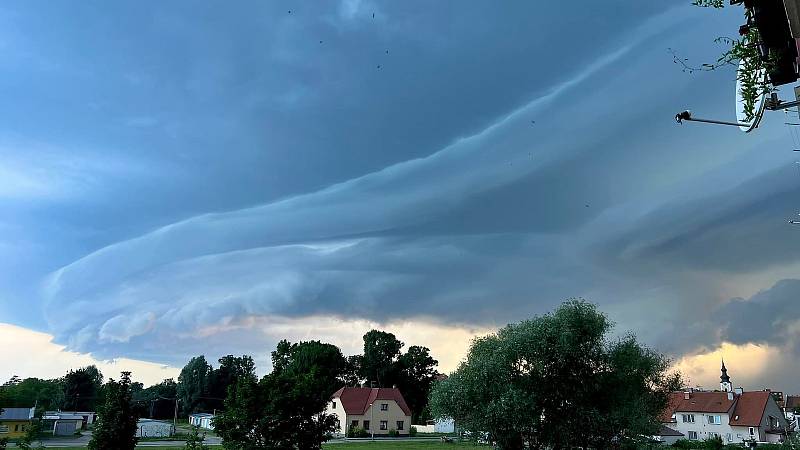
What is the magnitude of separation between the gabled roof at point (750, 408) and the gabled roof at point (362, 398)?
5718cm

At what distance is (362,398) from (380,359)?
2891 cm

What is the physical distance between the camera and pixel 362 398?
9956cm

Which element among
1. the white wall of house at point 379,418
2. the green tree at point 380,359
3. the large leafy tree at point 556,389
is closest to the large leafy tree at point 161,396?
the green tree at point 380,359

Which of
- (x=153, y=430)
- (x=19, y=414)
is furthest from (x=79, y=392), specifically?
(x=153, y=430)

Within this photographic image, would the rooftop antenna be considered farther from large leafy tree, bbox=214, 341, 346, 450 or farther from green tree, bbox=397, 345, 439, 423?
green tree, bbox=397, 345, 439, 423

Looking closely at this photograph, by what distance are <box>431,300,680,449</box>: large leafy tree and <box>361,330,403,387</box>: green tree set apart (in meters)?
88.4

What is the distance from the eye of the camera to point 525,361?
3975 centimetres

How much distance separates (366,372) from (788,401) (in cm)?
11521

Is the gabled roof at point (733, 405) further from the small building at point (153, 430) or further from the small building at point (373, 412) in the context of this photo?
the small building at point (153, 430)

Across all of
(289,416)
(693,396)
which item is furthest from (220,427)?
(693,396)

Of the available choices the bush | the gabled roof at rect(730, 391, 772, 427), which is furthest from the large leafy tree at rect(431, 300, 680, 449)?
the gabled roof at rect(730, 391, 772, 427)

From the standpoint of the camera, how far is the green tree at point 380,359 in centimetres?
12662

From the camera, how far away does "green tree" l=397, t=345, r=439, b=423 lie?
123438 mm

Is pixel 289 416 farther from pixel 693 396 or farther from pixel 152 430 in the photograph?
pixel 693 396
